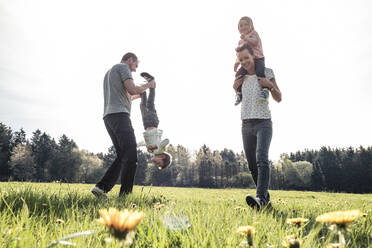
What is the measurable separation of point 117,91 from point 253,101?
2.27m

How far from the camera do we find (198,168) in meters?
76.2

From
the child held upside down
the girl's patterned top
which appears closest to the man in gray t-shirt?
the child held upside down

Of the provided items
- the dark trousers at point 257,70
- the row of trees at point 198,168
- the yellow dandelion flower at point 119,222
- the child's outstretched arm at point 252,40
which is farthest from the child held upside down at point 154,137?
the row of trees at point 198,168

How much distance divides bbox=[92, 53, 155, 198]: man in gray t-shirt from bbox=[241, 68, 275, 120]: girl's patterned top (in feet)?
5.32

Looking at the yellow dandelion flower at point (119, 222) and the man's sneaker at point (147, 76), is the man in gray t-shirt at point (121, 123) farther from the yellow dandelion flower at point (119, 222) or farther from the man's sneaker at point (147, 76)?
the yellow dandelion flower at point (119, 222)

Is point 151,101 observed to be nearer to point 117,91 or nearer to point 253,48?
point 117,91

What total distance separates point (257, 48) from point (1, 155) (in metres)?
67.2

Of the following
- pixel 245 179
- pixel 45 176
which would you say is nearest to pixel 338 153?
pixel 245 179

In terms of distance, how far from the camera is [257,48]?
4.41 meters

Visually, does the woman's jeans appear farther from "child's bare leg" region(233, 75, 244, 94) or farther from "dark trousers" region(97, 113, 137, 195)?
"dark trousers" region(97, 113, 137, 195)

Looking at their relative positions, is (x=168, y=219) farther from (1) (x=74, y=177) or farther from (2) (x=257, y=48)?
(1) (x=74, y=177)

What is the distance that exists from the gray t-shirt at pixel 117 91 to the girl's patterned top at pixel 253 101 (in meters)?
1.96

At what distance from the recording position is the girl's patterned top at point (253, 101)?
12.8ft

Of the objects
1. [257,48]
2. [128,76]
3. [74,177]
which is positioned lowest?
[74,177]
